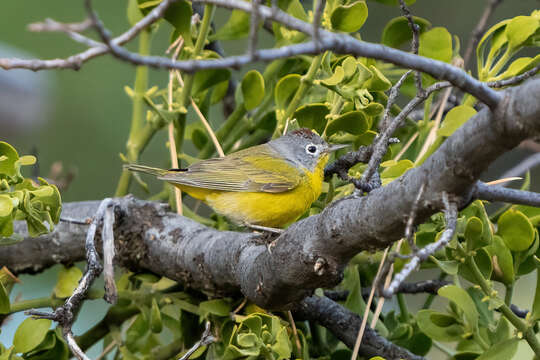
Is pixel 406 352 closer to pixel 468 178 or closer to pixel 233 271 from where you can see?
pixel 233 271

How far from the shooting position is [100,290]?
163cm

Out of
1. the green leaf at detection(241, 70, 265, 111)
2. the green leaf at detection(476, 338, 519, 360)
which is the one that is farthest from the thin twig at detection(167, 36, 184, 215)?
the green leaf at detection(476, 338, 519, 360)

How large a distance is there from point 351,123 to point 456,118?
0.24 meters

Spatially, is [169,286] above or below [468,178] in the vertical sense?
below

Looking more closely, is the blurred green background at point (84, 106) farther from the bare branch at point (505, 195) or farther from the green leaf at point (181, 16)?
the bare branch at point (505, 195)

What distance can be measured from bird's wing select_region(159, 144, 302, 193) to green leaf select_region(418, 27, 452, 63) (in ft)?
2.17

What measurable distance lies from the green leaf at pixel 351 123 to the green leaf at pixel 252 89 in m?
0.26

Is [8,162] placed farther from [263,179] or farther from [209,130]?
[263,179]

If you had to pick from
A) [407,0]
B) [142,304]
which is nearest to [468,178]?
[407,0]

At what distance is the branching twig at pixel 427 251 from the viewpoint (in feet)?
2.26

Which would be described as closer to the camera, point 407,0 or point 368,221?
point 368,221

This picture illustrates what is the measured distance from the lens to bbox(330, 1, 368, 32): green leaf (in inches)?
54.6

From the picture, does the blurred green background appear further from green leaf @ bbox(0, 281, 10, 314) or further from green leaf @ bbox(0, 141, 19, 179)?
green leaf @ bbox(0, 141, 19, 179)

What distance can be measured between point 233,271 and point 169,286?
36cm
